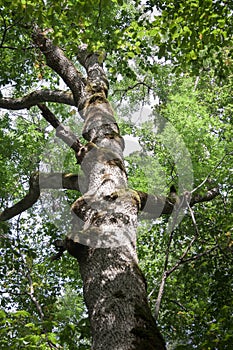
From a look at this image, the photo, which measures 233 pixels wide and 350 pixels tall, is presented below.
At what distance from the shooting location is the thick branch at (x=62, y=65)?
257 inches

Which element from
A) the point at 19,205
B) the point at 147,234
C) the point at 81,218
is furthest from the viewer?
the point at 147,234

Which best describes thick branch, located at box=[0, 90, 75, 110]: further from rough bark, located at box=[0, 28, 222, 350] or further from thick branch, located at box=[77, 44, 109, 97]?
thick branch, located at box=[77, 44, 109, 97]

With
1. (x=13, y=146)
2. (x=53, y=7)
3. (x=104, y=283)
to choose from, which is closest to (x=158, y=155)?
(x=13, y=146)

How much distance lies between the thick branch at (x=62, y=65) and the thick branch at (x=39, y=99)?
30cm

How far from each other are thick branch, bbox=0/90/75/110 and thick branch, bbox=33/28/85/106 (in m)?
0.30

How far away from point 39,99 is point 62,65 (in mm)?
783

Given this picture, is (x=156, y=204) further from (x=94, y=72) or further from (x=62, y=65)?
(x=62, y=65)

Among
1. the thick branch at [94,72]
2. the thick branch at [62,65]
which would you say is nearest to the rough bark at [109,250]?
the thick branch at [94,72]

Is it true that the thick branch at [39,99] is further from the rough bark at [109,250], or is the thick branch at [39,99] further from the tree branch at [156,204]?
the tree branch at [156,204]

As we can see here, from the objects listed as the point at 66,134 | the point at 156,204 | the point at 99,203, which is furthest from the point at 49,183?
the point at 99,203

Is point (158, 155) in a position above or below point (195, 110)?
below

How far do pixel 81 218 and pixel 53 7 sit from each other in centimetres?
263

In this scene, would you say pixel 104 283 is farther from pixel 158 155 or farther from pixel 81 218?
pixel 158 155

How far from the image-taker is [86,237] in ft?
12.4
